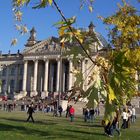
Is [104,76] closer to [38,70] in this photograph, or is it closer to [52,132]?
[52,132]

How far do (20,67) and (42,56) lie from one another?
33.0 ft

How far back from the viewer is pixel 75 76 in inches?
92.9

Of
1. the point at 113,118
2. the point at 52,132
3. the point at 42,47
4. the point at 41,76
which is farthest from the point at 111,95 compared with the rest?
the point at 41,76

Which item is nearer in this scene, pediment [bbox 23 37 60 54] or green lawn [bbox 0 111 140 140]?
green lawn [bbox 0 111 140 140]

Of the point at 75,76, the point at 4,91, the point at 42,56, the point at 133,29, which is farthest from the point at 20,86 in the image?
the point at 75,76

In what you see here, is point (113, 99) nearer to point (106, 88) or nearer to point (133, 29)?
point (106, 88)

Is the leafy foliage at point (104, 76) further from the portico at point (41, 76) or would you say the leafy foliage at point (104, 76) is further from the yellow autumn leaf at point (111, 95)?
the portico at point (41, 76)

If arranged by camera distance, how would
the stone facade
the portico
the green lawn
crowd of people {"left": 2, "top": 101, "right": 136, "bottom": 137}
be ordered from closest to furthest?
crowd of people {"left": 2, "top": 101, "right": 136, "bottom": 137} < the green lawn < the stone facade < the portico

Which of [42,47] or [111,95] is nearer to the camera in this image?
[111,95]

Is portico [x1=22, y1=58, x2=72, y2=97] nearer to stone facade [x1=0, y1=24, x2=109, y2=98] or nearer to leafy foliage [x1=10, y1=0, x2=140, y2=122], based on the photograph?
stone facade [x1=0, y1=24, x2=109, y2=98]

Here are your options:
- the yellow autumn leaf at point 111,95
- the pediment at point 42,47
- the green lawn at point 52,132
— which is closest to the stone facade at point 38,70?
the pediment at point 42,47

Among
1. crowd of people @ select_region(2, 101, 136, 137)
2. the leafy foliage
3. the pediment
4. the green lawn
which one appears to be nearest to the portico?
the pediment

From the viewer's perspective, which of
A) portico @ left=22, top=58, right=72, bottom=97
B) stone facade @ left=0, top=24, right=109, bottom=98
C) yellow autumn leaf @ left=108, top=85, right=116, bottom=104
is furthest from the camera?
portico @ left=22, top=58, right=72, bottom=97

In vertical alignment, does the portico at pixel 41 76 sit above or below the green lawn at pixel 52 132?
above
